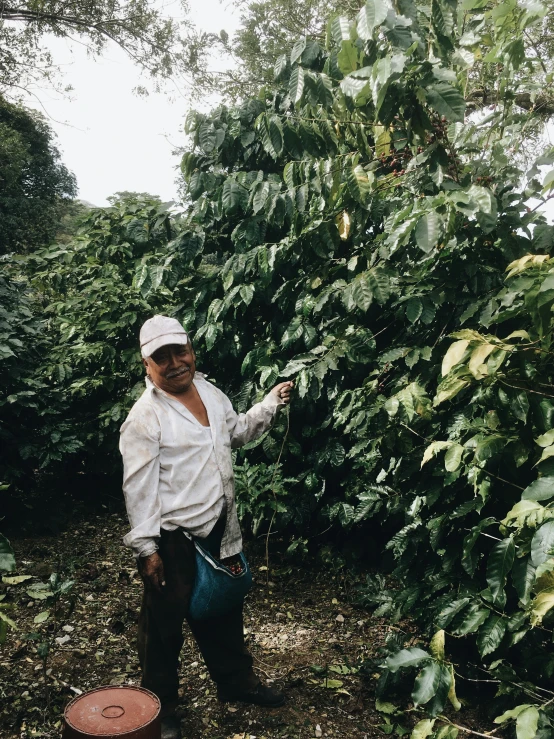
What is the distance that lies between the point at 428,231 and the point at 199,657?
2362mm

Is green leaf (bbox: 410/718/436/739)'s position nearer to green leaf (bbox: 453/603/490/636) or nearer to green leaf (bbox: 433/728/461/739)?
green leaf (bbox: 433/728/461/739)

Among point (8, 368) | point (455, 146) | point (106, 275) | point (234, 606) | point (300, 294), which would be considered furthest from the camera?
point (106, 275)

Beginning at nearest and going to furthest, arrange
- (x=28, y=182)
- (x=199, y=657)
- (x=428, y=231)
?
(x=428, y=231)
(x=199, y=657)
(x=28, y=182)

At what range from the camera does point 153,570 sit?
2262mm

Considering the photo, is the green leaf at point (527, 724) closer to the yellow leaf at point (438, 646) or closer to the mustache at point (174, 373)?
the yellow leaf at point (438, 646)

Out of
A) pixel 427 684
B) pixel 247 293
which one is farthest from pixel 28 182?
pixel 427 684

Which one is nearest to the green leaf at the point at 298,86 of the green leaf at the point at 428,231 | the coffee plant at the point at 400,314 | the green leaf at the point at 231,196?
the coffee plant at the point at 400,314

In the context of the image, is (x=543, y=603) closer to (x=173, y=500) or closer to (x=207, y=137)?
(x=173, y=500)

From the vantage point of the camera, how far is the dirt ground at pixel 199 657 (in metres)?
2.57

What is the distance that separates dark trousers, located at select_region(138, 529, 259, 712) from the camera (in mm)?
2334

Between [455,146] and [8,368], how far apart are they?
130 inches

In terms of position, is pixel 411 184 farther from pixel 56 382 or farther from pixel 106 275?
pixel 56 382

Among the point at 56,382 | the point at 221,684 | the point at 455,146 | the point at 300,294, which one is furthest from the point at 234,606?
the point at 56,382

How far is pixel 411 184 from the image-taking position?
2.36 meters
